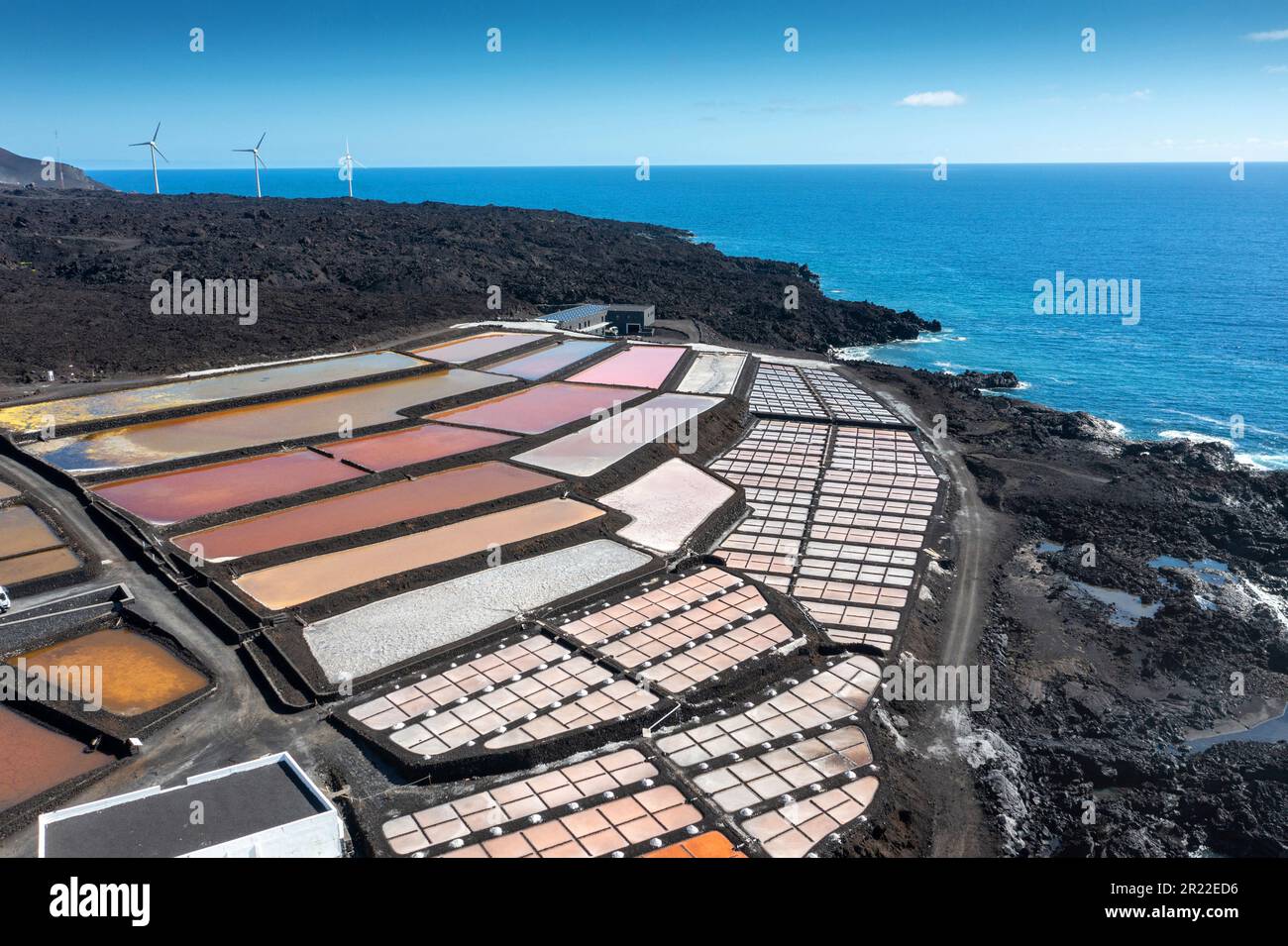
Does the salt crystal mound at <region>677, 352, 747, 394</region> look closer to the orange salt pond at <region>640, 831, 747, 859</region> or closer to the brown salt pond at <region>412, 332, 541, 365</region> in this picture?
the brown salt pond at <region>412, 332, 541, 365</region>

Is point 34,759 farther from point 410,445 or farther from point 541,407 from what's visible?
point 541,407

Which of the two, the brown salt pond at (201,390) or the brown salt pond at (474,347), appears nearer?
the brown salt pond at (201,390)

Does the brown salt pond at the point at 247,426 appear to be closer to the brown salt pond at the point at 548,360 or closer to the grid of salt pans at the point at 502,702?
the brown salt pond at the point at 548,360

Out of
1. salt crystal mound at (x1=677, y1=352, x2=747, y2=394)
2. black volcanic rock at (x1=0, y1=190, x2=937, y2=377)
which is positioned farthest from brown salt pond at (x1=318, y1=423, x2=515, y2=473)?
black volcanic rock at (x1=0, y1=190, x2=937, y2=377)

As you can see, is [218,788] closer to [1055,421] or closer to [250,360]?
[250,360]

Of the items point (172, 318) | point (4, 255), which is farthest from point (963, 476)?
point (4, 255)

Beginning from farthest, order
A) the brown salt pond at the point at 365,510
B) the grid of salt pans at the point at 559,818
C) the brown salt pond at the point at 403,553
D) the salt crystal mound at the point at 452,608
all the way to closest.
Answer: the brown salt pond at the point at 365,510
the brown salt pond at the point at 403,553
the salt crystal mound at the point at 452,608
the grid of salt pans at the point at 559,818

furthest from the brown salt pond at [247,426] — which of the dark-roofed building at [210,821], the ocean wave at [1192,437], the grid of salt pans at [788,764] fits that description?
the ocean wave at [1192,437]
